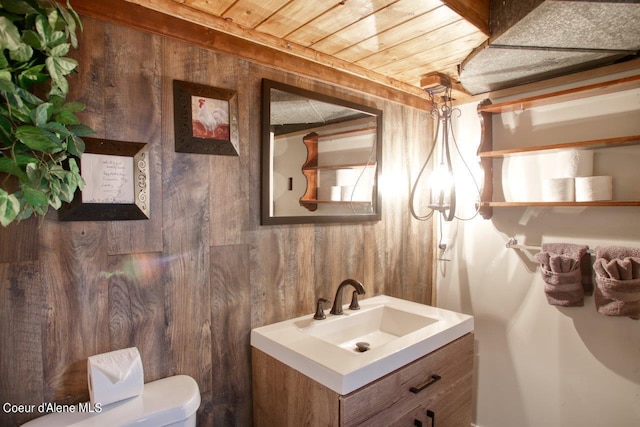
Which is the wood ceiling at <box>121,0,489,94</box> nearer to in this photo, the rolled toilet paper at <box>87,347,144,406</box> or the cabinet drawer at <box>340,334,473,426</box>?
the rolled toilet paper at <box>87,347,144,406</box>

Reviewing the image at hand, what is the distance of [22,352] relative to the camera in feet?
3.27

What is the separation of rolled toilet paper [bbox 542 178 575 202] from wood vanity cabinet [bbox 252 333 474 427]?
0.80m

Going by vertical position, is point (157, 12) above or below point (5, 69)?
above

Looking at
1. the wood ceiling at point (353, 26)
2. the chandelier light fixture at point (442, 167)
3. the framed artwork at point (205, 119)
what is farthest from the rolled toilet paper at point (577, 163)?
the framed artwork at point (205, 119)

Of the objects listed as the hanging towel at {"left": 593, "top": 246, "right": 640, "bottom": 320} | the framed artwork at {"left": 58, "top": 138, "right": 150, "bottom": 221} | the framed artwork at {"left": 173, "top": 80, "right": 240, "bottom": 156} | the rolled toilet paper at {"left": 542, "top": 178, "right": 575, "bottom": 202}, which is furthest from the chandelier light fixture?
the framed artwork at {"left": 58, "top": 138, "right": 150, "bottom": 221}

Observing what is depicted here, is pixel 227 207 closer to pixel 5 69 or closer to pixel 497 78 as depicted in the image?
pixel 5 69

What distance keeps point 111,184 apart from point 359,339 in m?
1.28

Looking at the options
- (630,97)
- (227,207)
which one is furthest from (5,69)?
(630,97)

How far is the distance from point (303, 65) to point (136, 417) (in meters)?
1.49

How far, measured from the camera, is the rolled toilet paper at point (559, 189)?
1.67 metres

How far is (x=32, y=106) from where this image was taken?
2.82 feet

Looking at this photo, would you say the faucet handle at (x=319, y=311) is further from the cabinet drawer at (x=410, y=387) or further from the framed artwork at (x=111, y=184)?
the framed artwork at (x=111, y=184)

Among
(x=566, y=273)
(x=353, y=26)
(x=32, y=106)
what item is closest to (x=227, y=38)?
(x=353, y=26)

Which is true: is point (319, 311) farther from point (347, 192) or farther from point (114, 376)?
point (114, 376)
